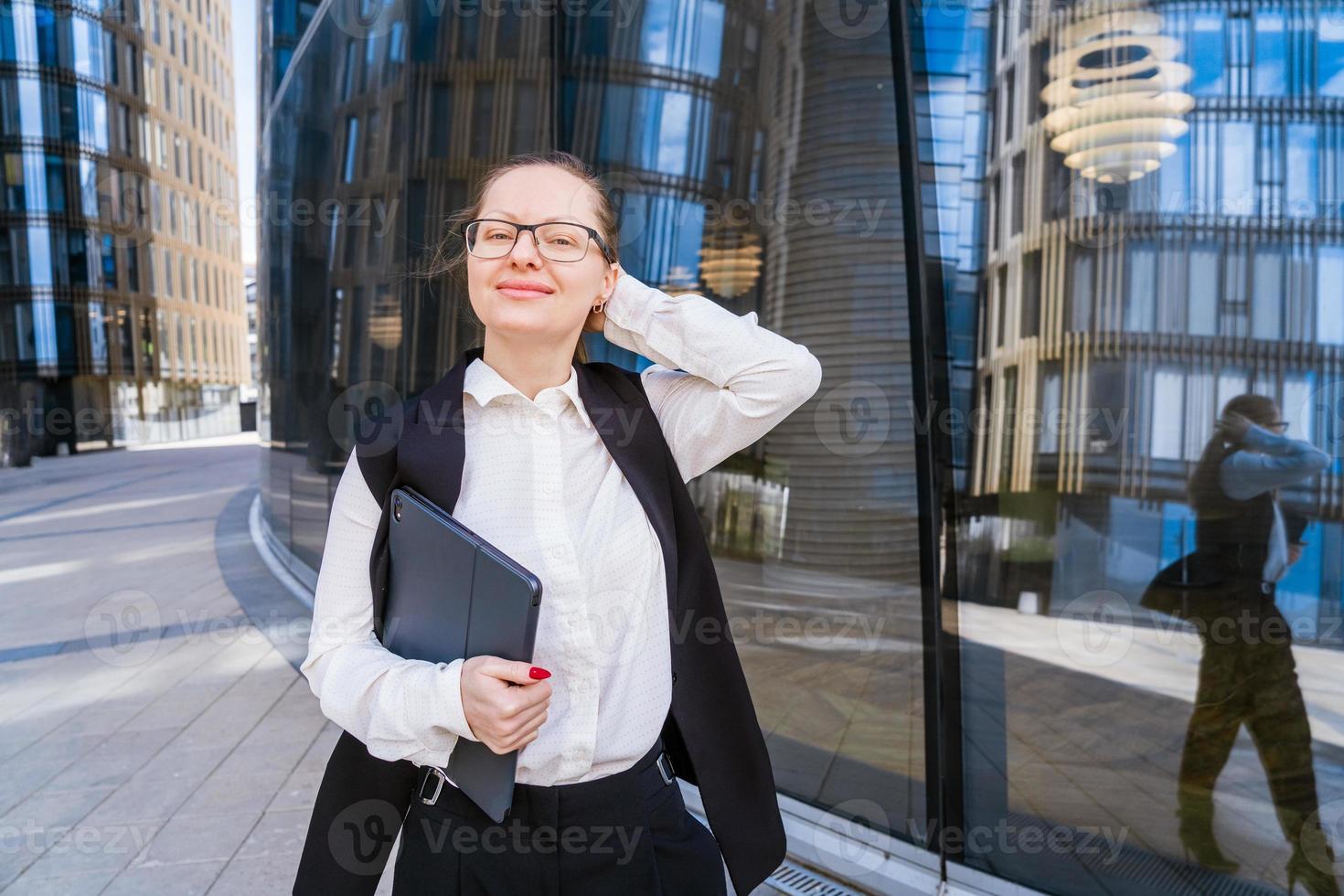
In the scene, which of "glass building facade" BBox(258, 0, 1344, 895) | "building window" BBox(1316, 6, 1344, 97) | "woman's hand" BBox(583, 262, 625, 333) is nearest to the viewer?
"woman's hand" BBox(583, 262, 625, 333)

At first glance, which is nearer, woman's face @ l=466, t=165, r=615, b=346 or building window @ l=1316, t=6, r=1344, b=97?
woman's face @ l=466, t=165, r=615, b=346

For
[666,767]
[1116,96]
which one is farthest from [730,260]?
[666,767]

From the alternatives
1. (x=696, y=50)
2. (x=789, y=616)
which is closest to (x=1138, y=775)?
(x=789, y=616)

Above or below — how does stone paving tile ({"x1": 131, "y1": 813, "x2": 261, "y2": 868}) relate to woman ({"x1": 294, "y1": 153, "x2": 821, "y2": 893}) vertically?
below

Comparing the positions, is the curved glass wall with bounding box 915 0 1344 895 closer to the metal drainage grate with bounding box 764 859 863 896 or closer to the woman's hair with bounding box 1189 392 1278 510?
the woman's hair with bounding box 1189 392 1278 510

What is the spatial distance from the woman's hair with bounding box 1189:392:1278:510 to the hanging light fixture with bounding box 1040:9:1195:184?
71 cm

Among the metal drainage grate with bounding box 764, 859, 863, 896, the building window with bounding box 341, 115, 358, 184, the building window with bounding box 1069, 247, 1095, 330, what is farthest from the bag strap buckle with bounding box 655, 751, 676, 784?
the building window with bounding box 341, 115, 358, 184

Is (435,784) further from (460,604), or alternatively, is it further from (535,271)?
(535,271)

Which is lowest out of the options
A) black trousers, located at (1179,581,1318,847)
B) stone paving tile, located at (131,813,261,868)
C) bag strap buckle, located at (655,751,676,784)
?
stone paving tile, located at (131,813,261,868)

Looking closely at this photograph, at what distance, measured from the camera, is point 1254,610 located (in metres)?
2.47

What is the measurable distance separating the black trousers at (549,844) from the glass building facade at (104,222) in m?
25.8

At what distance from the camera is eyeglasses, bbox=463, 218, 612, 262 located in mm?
1309

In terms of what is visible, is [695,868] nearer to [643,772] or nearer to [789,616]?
[643,772]

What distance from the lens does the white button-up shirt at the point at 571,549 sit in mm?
1208
